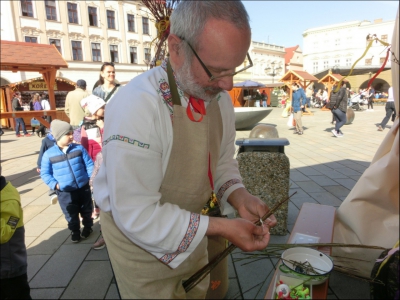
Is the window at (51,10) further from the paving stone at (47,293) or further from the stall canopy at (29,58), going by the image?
the paving stone at (47,293)

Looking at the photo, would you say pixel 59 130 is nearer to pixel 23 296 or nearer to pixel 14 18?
pixel 23 296

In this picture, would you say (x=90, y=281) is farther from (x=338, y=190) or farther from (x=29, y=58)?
(x=29, y=58)

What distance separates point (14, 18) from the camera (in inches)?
863

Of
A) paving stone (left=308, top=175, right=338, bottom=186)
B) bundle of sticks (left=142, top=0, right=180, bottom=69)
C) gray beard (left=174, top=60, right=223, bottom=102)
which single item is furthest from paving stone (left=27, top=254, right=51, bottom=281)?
paving stone (left=308, top=175, right=338, bottom=186)

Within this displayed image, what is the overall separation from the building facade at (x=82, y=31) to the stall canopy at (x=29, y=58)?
16.9 meters

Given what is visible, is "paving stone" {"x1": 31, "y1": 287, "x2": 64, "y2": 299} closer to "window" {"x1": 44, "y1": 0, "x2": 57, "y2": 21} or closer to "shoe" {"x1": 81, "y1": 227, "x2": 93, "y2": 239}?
"shoe" {"x1": 81, "y1": 227, "x2": 93, "y2": 239}

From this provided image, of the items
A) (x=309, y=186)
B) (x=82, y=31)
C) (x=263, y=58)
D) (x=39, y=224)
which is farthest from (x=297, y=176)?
(x=263, y=58)

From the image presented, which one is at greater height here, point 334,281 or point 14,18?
point 14,18

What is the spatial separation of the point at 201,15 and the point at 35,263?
9.27 feet

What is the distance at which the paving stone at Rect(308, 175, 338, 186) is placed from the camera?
4.65m

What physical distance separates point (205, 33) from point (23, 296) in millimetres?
2127

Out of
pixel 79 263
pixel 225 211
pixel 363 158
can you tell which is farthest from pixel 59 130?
pixel 363 158

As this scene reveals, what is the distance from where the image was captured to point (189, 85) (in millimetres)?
1139

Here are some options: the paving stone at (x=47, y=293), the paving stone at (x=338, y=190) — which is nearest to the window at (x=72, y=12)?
the paving stone at (x=338, y=190)
